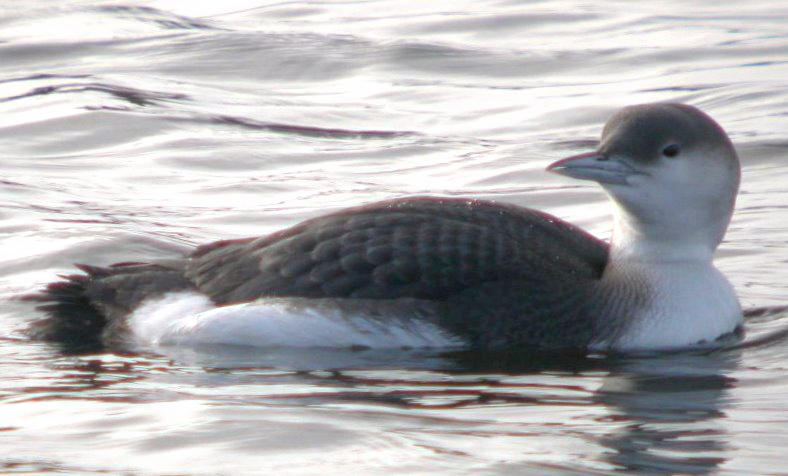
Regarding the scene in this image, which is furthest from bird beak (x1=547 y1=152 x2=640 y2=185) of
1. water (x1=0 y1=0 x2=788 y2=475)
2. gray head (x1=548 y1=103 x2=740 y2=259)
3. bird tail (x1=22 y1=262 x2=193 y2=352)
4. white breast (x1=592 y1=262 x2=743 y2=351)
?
bird tail (x1=22 y1=262 x2=193 y2=352)

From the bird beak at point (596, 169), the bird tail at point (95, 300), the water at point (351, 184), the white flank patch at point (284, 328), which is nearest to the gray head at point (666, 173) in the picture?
the bird beak at point (596, 169)

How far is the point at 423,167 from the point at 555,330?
3.41m

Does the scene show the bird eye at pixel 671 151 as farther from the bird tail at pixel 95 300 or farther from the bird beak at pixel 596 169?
the bird tail at pixel 95 300

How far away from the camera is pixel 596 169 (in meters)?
5.77

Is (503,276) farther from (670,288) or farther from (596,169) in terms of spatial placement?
(670,288)

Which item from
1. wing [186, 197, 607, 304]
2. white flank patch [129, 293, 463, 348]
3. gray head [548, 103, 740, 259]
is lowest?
white flank patch [129, 293, 463, 348]

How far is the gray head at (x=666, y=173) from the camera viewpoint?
19.0ft

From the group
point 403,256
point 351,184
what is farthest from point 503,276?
point 351,184

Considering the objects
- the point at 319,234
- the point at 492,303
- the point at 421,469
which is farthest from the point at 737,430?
the point at 319,234

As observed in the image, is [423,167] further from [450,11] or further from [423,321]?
[450,11]

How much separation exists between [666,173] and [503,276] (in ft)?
2.22

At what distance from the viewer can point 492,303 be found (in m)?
5.74

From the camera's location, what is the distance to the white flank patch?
5.73m

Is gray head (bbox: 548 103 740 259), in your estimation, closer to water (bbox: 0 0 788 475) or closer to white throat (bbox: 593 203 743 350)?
white throat (bbox: 593 203 743 350)
